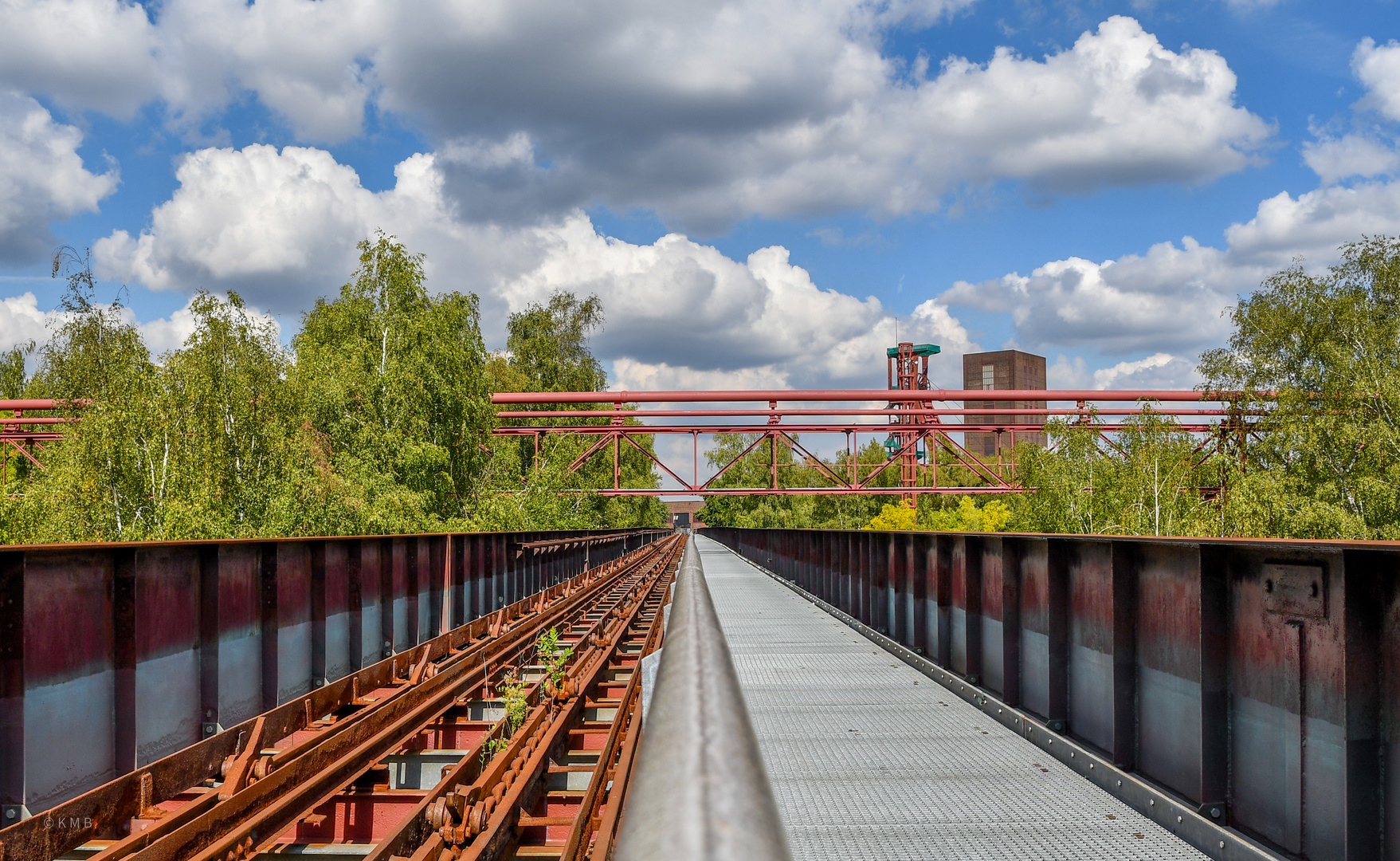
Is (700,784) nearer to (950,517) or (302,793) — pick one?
(302,793)

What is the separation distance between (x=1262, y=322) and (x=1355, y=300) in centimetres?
298

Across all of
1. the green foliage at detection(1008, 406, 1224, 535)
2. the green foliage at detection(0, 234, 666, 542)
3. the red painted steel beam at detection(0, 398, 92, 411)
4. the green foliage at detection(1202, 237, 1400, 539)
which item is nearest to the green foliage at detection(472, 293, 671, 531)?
the green foliage at detection(0, 234, 666, 542)

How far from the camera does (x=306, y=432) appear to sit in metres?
31.3

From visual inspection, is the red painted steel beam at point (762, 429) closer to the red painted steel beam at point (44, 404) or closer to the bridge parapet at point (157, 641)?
the red painted steel beam at point (44, 404)

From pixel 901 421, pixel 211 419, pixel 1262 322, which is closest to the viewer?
pixel 211 419

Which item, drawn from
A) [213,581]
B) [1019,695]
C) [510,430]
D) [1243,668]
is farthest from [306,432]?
[1243,668]

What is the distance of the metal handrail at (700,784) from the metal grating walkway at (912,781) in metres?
3.62

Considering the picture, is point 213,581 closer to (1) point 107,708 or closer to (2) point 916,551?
(1) point 107,708

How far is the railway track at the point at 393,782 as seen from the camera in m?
5.68

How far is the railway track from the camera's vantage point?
A: 18.6 feet

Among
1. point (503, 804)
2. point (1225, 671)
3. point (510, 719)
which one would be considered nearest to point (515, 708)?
point (510, 719)

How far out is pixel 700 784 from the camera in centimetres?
93

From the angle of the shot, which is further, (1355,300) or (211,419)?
(1355,300)

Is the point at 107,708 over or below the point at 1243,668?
below
